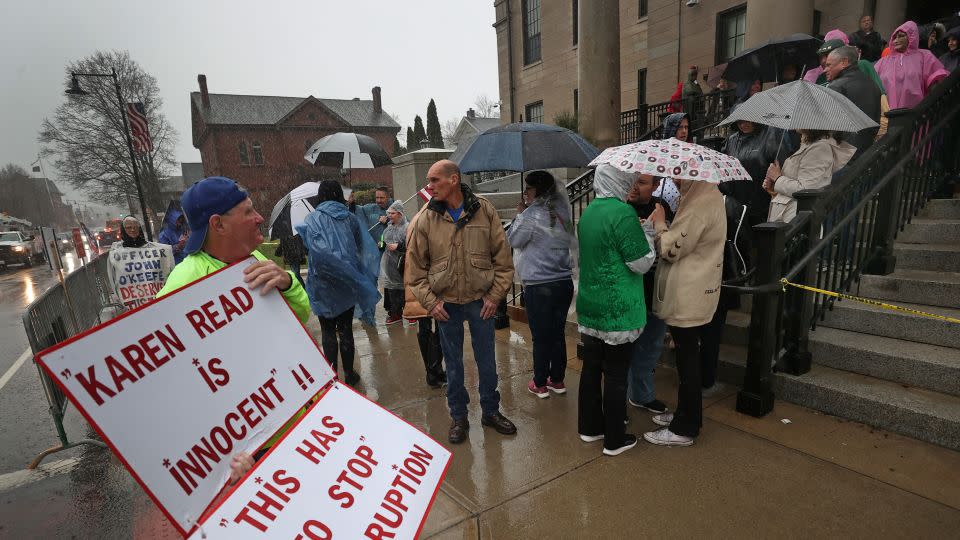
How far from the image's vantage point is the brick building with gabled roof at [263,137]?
41906 millimetres

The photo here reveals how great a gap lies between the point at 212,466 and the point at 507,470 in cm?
223

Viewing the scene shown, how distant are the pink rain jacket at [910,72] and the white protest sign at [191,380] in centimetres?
723

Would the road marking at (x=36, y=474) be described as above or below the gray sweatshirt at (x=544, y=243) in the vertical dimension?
below

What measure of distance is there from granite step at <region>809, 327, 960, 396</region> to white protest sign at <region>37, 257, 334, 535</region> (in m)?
3.97

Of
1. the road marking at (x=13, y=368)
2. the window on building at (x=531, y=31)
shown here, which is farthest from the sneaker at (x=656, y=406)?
the window on building at (x=531, y=31)

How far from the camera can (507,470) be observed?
3.16m

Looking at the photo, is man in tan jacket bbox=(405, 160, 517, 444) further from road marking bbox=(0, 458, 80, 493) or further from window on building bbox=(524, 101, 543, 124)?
window on building bbox=(524, 101, 543, 124)

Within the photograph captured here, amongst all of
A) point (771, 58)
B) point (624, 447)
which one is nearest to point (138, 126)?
point (771, 58)

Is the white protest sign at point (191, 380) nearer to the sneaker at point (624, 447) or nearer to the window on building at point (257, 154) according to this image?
the sneaker at point (624, 447)

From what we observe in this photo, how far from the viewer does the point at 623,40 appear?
1611cm

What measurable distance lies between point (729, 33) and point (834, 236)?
12479 mm

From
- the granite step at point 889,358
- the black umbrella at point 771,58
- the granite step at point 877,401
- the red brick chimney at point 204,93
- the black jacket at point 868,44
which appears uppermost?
the red brick chimney at point 204,93

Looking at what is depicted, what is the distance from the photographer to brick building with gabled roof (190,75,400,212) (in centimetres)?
4191

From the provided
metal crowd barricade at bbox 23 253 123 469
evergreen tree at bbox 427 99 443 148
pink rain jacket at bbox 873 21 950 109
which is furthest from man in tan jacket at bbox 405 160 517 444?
evergreen tree at bbox 427 99 443 148
